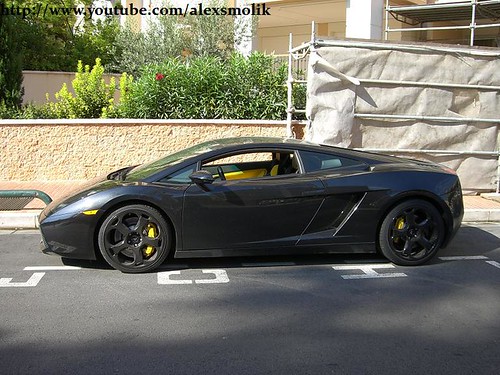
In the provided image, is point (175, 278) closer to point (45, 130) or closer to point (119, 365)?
point (119, 365)

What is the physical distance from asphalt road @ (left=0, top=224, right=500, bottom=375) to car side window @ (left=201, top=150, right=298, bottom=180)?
0.91 metres

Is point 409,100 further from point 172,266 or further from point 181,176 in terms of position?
point 172,266

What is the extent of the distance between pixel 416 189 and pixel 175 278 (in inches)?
100

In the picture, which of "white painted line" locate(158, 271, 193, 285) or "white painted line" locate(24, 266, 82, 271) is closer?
"white painted line" locate(158, 271, 193, 285)

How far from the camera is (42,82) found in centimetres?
1509

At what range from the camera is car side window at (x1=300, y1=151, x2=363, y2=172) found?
5841 millimetres

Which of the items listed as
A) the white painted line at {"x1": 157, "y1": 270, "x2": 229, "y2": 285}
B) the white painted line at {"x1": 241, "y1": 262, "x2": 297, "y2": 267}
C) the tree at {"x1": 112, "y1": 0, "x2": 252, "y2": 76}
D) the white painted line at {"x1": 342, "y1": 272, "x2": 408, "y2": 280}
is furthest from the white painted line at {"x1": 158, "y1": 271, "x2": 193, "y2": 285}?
the tree at {"x1": 112, "y1": 0, "x2": 252, "y2": 76}

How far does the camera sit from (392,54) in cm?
911

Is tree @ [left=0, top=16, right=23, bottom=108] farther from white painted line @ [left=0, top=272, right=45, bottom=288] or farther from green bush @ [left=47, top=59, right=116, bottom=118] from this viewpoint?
white painted line @ [left=0, top=272, right=45, bottom=288]

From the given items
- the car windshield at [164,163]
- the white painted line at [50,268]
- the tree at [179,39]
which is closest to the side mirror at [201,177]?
the car windshield at [164,163]

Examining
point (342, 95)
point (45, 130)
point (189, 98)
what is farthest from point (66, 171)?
point (342, 95)

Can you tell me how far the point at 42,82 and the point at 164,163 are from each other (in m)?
10.4

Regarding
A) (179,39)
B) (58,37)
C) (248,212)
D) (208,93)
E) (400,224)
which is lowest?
(400,224)

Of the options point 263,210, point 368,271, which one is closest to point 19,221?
point 263,210
